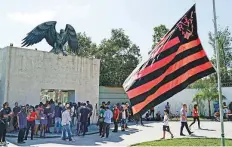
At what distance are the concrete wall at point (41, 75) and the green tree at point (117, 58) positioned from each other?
14218mm

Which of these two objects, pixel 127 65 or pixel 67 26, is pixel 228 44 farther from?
pixel 67 26

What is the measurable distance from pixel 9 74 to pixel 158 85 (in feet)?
43.0

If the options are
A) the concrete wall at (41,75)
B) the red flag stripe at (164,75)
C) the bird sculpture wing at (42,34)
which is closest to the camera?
the red flag stripe at (164,75)

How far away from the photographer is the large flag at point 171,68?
561 cm

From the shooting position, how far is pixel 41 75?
60.3 ft

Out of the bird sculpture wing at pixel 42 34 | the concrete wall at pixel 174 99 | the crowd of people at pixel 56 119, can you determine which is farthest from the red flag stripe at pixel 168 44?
the concrete wall at pixel 174 99

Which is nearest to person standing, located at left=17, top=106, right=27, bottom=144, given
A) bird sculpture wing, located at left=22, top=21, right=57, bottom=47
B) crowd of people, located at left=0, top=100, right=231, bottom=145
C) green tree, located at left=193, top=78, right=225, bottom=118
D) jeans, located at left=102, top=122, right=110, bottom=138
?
crowd of people, located at left=0, top=100, right=231, bottom=145

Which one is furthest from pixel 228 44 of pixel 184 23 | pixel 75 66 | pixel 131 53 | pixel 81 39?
pixel 184 23

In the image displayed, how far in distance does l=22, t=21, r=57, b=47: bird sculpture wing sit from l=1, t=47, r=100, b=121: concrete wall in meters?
0.69

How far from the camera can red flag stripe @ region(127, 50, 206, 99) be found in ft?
18.3

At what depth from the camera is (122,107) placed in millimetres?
17422

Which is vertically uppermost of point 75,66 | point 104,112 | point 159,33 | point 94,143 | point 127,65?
point 159,33

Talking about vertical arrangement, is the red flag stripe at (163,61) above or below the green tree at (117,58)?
below

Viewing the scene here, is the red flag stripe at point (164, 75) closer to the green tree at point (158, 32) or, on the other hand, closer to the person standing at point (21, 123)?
the person standing at point (21, 123)
